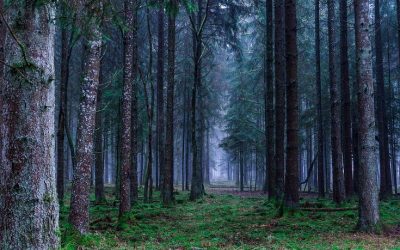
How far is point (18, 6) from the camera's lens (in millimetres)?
4508

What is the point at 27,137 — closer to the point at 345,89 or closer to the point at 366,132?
the point at 366,132

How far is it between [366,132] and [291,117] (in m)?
3.23

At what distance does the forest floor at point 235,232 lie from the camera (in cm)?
880

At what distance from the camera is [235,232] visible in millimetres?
11008

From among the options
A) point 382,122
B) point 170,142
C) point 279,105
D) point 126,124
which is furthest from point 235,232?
point 382,122

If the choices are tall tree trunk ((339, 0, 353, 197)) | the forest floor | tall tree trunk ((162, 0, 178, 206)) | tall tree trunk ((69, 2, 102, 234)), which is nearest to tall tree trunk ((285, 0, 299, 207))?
the forest floor

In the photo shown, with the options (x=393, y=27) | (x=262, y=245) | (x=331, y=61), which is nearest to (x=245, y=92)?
(x=393, y=27)

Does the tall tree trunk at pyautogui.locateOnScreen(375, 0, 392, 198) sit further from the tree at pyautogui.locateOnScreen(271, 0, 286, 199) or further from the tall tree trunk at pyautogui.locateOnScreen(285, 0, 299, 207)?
the tall tree trunk at pyautogui.locateOnScreen(285, 0, 299, 207)

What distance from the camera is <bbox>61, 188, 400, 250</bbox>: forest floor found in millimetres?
8805

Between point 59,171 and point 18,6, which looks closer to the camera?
point 18,6

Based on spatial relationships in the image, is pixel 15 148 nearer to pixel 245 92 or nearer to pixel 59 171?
pixel 59 171

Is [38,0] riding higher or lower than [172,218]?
higher

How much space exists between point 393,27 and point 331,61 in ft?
36.6

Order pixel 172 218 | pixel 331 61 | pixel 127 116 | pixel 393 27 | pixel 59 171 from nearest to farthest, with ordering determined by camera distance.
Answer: pixel 127 116
pixel 172 218
pixel 59 171
pixel 331 61
pixel 393 27
